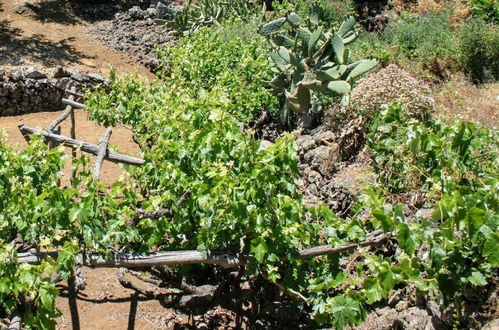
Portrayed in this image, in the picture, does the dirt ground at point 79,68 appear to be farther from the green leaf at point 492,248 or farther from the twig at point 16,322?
the green leaf at point 492,248

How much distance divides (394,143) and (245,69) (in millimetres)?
3101

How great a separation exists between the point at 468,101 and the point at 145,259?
189 inches

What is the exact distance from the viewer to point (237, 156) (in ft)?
12.2

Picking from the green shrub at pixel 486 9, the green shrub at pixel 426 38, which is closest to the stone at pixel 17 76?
the green shrub at pixel 426 38

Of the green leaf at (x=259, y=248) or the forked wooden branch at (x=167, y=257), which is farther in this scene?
the forked wooden branch at (x=167, y=257)

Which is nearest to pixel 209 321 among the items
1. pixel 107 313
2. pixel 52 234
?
pixel 107 313

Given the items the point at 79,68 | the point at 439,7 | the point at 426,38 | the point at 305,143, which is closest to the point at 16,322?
the point at 305,143

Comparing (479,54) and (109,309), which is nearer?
(109,309)

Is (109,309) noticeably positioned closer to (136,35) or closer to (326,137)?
(326,137)

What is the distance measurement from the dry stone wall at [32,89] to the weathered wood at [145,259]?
20.2 ft

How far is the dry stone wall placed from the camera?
9164 mm

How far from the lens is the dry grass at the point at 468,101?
20.5 ft

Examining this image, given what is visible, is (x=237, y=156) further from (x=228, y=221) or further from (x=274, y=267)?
(x=274, y=267)

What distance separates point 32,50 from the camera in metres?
11.3
